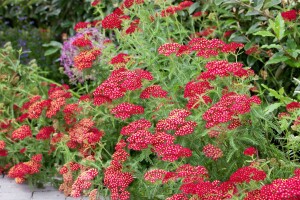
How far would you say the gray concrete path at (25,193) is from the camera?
14.9 ft

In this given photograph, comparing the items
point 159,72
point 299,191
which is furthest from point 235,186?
point 159,72

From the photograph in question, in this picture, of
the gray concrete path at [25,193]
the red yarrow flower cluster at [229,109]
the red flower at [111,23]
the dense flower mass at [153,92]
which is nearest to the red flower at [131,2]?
the red flower at [111,23]

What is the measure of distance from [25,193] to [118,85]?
120cm

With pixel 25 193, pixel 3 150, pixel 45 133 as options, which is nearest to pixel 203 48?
pixel 45 133

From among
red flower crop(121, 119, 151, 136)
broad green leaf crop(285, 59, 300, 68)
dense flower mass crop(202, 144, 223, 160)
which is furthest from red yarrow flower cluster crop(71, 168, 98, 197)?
broad green leaf crop(285, 59, 300, 68)

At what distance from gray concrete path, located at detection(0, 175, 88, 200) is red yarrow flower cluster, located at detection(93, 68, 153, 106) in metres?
0.87

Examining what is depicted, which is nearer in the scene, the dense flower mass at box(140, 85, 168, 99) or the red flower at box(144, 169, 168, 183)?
the red flower at box(144, 169, 168, 183)

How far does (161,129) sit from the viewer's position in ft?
12.3

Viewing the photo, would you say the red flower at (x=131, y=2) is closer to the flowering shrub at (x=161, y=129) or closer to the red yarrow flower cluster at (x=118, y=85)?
the flowering shrub at (x=161, y=129)

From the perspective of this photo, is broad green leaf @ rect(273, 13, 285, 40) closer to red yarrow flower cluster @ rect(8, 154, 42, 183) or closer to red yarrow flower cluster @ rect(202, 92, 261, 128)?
red yarrow flower cluster @ rect(202, 92, 261, 128)

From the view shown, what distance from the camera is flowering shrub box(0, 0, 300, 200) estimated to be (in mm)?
3379

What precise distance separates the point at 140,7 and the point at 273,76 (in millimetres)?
1125

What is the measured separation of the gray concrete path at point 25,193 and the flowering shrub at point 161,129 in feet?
0.36

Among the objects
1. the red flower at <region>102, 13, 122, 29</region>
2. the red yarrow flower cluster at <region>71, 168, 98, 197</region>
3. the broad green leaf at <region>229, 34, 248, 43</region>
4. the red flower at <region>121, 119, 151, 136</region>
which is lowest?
the red yarrow flower cluster at <region>71, 168, 98, 197</region>
